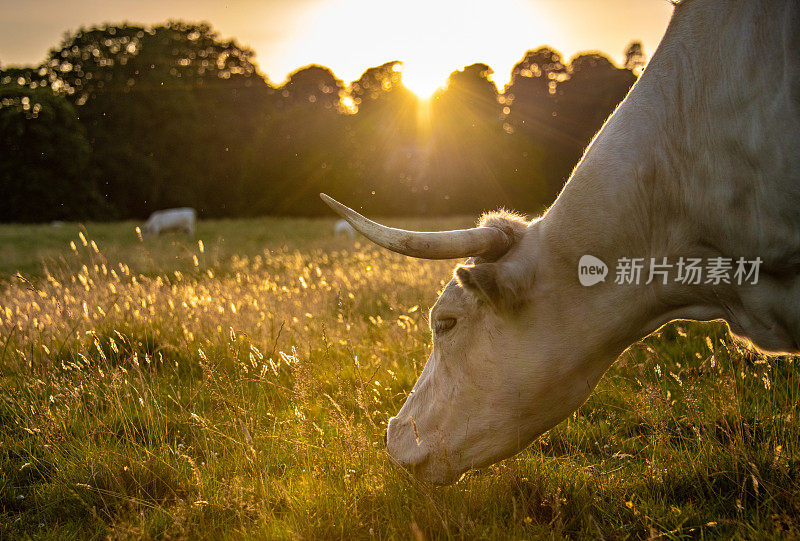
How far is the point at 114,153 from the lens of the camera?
154 feet

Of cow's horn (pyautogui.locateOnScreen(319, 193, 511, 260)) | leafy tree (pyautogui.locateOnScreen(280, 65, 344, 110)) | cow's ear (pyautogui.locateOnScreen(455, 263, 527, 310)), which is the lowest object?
cow's ear (pyautogui.locateOnScreen(455, 263, 527, 310))

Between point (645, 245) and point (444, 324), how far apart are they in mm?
1034

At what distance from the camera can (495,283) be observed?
2.62 m

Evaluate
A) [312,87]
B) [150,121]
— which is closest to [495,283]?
[150,121]

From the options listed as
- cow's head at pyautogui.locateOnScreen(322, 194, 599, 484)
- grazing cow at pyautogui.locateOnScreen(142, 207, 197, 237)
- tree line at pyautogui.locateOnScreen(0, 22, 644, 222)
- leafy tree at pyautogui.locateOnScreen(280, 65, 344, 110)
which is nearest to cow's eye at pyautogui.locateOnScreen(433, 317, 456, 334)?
cow's head at pyautogui.locateOnScreen(322, 194, 599, 484)

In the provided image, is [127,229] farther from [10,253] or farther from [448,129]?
[448,129]

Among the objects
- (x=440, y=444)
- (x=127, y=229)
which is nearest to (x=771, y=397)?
(x=440, y=444)

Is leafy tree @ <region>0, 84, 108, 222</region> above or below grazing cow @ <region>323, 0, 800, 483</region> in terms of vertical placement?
above

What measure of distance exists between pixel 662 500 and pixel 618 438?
87cm

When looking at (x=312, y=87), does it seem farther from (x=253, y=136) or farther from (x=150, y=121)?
(x=150, y=121)

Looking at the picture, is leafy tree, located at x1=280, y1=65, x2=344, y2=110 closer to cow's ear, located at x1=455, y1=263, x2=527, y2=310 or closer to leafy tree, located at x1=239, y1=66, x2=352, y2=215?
leafy tree, located at x1=239, y1=66, x2=352, y2=215

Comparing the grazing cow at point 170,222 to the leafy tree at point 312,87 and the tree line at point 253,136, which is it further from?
the leafy tree at point 312,87

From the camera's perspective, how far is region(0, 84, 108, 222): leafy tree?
42844 millimetres

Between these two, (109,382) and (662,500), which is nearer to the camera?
(662,500)
